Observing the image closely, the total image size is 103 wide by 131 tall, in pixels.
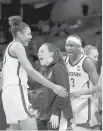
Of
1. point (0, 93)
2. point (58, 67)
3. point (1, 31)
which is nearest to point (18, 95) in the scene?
point (0, 93)

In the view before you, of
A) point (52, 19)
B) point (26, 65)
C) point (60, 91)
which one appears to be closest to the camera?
point (26, 65)

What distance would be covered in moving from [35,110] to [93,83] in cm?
50

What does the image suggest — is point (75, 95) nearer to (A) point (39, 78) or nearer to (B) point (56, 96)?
(B) point (56, 96)

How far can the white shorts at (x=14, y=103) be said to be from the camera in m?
2.26

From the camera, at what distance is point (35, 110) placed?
2428 millimetres

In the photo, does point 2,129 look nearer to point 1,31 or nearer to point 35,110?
point 35,110

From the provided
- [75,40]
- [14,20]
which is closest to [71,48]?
[75,40]

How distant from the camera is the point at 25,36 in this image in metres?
2.40

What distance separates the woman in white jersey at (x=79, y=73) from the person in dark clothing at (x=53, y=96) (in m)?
0.05

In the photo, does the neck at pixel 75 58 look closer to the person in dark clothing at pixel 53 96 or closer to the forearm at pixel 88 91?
the person in dark clothing at pixel 53 96

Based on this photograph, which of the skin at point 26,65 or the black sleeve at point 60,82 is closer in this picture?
the skin at point 26,65

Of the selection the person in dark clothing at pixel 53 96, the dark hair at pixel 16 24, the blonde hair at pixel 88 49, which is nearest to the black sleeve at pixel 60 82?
the person in dark clothing at pixel 53 96

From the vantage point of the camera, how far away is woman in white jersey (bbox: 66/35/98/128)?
7.87 feet

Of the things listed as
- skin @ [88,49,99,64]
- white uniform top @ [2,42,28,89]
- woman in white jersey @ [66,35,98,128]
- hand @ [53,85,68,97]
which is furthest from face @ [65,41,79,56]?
white uniform top @ [2,42,28,89]
